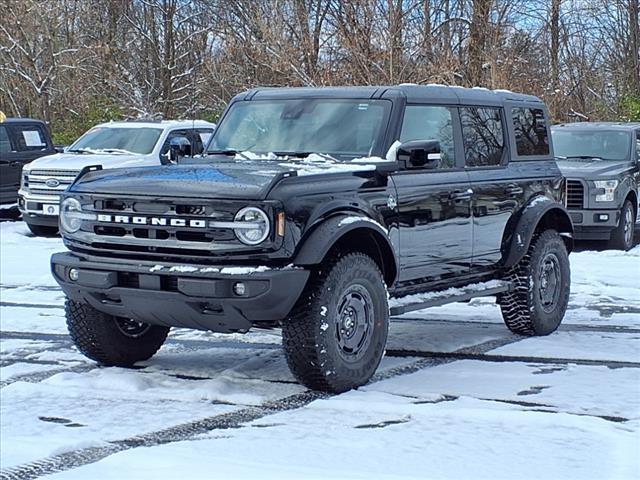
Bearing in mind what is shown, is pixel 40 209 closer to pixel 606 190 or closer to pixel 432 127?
pixel 606 190

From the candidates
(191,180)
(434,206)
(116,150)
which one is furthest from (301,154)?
(116,150)

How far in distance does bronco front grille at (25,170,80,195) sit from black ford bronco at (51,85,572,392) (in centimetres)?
882

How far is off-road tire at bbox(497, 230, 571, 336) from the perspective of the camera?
8.90 m

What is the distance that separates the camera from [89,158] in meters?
17.0

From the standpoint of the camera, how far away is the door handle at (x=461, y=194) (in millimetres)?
8055

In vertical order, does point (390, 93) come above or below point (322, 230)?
above

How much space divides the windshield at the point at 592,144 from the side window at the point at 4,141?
384 inches

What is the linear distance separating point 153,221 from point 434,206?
210cm

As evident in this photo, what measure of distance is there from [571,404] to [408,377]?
1.22 meters

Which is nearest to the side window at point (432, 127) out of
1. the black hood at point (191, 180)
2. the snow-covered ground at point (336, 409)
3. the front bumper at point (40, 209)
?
the black hood at point (191, 180)

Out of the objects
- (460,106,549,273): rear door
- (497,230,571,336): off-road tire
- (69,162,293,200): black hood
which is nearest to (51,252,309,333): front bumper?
(69,162,293,200): black hood

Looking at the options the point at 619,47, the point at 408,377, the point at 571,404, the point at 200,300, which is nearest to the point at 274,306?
the point at 200,300

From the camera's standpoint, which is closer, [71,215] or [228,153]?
[71,215]

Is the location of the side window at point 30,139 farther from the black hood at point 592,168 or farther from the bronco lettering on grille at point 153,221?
the bronco lettering on grille at point 153,221
